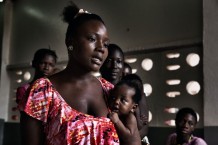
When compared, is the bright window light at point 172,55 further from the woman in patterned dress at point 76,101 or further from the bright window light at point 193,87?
the woman in patterned dress at point 76,101

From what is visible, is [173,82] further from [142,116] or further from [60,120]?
[60,120]

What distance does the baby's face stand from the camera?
75.0 inches

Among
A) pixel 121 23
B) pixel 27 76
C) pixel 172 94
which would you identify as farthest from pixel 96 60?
pixel 27 76

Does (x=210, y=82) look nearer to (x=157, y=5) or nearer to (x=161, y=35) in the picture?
(x=161, y=35)

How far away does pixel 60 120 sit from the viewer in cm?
136

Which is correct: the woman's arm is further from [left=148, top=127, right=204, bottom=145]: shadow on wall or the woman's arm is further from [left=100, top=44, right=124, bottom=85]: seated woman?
[left=148, top=127, right=204, bottom=145]: shadow on wall

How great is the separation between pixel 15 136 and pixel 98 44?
5.62 meters

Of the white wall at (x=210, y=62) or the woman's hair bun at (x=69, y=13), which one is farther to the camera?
the white wall at (x=210, y=62)

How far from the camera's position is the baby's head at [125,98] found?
191cm

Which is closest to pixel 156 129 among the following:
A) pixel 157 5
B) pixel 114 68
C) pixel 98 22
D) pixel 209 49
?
pixel 209 49

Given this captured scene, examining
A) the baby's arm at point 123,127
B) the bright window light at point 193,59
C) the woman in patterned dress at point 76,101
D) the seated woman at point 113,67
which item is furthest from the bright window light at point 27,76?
the woman in patterned dress at point 76,101

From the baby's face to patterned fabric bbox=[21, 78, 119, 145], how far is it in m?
0.47

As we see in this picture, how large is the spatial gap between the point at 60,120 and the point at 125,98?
2.54 ft

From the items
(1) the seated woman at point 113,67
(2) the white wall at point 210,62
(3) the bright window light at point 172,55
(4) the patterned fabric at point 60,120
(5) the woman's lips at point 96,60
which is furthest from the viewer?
(3) the bright window light at point 172,55
